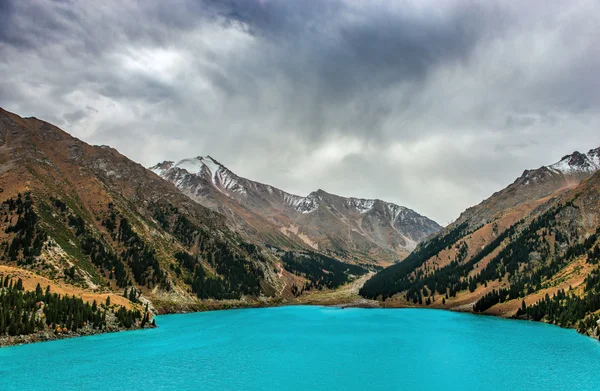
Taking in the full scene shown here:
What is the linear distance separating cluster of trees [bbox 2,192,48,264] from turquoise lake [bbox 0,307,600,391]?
5259 centimetres

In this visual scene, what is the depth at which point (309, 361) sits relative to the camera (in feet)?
230

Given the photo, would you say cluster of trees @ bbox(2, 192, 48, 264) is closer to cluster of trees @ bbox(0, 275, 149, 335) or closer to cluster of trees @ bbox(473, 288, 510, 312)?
cluster of trees @ bbox(0, 275, 149, 335)

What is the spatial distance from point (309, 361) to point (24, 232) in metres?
114

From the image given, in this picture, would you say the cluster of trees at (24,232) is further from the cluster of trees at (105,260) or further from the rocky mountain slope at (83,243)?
the cluster of trees at (105,260)

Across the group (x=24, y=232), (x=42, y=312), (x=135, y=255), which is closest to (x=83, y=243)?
(x=135, y=255)

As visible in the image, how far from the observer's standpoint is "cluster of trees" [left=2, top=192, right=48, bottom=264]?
125 metres

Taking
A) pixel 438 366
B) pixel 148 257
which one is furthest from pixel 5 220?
pixel 438 366

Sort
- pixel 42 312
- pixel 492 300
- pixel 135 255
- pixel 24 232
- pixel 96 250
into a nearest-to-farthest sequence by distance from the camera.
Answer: pixel 42 312 → pixel 24 232 → pixel 96 250 → pixel 492 300 → pixel 135 255

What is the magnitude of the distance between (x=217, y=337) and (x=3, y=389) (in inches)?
2065

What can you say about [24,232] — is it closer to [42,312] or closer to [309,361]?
[42,312]

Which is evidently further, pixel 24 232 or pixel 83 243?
pixel 83 243

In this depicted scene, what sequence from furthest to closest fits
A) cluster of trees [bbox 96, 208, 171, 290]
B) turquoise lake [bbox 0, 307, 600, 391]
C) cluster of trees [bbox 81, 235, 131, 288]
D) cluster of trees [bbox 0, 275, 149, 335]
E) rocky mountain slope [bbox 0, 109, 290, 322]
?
cluster of trees [bbox 96, 208, 171, 290]
cluster of trees [bbox 81, 235, 131, 288]
rocky mountain slope [bbox 0, 109, 290, 322]
cluster of trees [bbox 0, 275, 149, 335]
turquoise lake [bbox 0, 307, 600, 391]

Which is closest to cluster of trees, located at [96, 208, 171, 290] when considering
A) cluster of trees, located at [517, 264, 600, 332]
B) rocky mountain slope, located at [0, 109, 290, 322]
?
rocky mountain slope, located at [0, 109, 290, 322]

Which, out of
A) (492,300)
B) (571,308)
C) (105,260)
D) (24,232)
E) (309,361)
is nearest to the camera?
(309,361)
